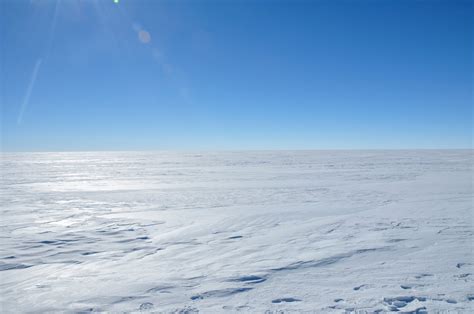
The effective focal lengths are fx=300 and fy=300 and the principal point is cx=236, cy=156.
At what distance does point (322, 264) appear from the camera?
177 inches

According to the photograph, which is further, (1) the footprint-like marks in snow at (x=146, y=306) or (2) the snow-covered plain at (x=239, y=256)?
(2) the snow-covered plain at (x=239, y=256)

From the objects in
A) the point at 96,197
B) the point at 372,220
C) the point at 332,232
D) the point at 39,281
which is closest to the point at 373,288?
the point at 332,232

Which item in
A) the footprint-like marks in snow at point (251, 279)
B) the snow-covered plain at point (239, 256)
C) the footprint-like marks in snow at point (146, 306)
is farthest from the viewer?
the footprint-like marks in snow at point (251, 279)

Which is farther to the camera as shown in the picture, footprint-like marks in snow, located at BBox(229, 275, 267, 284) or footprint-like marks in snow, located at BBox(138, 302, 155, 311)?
footprint-like marks in snow, located at BBox(229, 275, 267, 284)

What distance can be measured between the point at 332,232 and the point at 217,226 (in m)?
2.47

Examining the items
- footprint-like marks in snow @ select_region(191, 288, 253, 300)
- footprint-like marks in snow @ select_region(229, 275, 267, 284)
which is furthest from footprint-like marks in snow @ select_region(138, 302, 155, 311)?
footprint-like marks in snow @ select_region(229, 275, 267, 284)

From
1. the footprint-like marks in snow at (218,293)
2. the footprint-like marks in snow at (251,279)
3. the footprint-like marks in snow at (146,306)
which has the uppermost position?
Answer: the footprint-like marks in snow at (251,279)

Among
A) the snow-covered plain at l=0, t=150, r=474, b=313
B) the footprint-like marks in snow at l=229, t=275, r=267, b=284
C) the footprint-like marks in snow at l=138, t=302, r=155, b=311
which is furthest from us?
the footprint-like marks in snow at l=229, t=275, r=267, b=284

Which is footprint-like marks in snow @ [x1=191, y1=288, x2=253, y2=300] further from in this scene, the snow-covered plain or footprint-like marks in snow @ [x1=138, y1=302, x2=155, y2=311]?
footprint-like marks in snow @ [x1=138, y1=302, x2=155, y2=311]

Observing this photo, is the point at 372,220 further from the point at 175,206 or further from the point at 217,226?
the point at 175,206

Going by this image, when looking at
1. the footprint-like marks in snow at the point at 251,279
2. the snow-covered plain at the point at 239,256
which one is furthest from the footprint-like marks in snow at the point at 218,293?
the footprint-like marks in snow at the point at 251,279

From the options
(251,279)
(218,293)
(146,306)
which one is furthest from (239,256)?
(146,306)

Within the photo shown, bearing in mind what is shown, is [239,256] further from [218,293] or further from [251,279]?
[218,293]

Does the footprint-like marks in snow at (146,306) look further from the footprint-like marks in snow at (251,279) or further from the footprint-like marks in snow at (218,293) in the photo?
the footprint-like marks in snow at (251,279)
